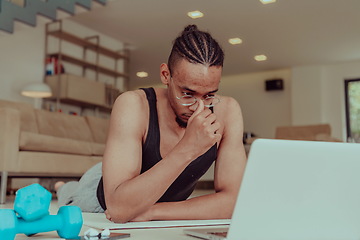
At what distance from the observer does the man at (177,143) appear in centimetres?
106

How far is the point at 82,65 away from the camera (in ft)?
22.9

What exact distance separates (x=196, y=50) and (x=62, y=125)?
4.20 metres

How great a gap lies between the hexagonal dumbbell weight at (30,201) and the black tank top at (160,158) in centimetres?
52

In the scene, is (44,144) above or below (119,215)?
above

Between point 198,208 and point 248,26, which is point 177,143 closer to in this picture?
point 198,208

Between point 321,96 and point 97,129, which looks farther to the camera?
point 321,96

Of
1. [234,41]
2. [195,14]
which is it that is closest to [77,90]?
[195,14]

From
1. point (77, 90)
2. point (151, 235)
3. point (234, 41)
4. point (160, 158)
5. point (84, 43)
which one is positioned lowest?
point (151, 235)

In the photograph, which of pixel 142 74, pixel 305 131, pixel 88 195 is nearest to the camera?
pixel 88 195

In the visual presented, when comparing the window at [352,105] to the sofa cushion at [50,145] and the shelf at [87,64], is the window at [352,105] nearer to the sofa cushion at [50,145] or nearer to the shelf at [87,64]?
the shelf at [87,64]

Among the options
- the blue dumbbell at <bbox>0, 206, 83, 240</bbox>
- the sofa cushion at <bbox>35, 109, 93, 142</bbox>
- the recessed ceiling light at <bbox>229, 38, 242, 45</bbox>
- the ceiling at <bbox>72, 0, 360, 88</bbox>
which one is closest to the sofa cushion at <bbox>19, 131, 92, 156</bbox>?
the sofa cushion at <bbox>35, 109, 93, 142</bbox>

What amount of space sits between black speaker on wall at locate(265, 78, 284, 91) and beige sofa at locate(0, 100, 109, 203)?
446 centimetres

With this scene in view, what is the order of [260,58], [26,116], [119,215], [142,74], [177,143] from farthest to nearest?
1. [142,74]
2. [260,58]
3. [26,116]
4. [177,143]
5. [119,215]

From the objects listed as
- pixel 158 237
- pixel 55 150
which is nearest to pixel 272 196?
pixel 158 237
